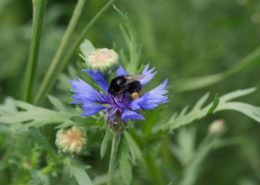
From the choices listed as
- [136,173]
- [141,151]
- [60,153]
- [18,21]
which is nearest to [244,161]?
[136,173]

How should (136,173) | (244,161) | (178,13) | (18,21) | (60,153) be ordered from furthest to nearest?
1. (18,21)
2. (178,13)
3. (244,161)
4. (136,173)
5. (60,153)

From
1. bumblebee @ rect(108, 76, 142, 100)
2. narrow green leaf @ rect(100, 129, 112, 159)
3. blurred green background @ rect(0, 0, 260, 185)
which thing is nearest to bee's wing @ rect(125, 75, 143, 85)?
bumblebee @ rect(108, 76, 142, 100)

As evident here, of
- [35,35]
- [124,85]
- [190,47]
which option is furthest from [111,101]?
[190,47]

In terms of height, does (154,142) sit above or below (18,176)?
below

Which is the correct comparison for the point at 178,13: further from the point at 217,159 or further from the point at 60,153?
the point at 60,153

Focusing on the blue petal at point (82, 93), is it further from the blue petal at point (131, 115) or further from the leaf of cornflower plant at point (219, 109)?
the leaf of cornflower plant at point (219, 109)

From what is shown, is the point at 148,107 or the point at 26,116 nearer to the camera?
the point at 148,107

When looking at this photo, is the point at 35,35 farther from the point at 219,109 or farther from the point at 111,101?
the point at 219,109
